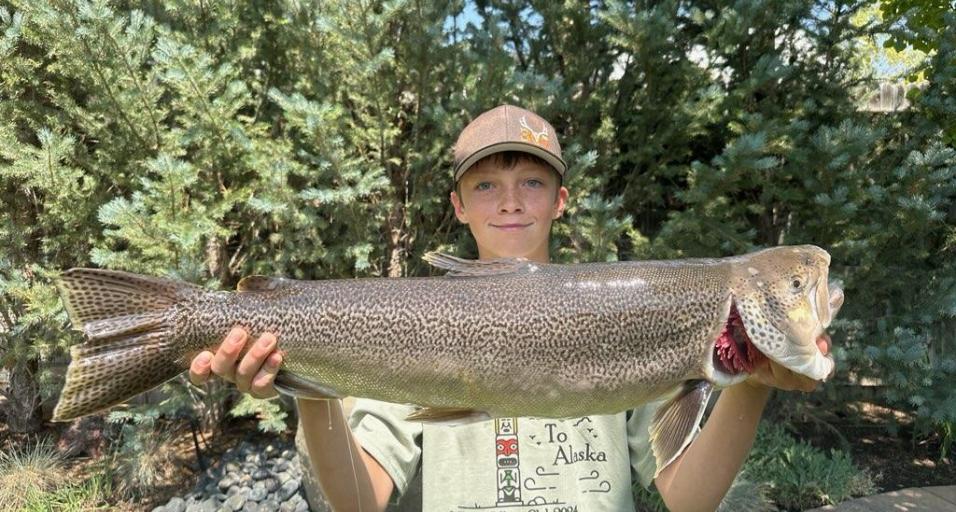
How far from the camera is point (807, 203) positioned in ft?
18.1

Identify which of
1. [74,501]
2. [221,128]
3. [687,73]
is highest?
[687,73]

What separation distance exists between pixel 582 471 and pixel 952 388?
4103 mm

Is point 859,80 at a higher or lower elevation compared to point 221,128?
higher

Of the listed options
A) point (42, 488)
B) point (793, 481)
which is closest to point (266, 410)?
point (42, 488)

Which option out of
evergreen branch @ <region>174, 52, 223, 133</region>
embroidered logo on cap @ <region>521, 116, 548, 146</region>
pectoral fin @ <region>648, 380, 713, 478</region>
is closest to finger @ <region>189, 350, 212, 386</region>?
pectoral fin @ <region>648, 380, 713, 478</region>

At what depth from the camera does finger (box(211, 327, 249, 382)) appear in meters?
2.35

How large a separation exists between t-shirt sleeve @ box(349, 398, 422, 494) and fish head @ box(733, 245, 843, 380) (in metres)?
1.53

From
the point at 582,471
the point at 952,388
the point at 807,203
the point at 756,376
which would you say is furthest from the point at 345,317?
the point at 952,388

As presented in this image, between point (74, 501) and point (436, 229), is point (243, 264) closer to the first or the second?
point (436, 229)

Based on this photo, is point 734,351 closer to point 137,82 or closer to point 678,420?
point 678,420

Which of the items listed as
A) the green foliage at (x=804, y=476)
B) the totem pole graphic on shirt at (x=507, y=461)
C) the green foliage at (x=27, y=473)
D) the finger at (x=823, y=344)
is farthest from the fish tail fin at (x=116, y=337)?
the green foliage at (x=804, y=476)

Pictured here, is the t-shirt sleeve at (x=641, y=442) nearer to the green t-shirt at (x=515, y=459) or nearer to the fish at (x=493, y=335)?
the green t-shirt at (x=515, y=459)

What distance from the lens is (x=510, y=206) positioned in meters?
3.23

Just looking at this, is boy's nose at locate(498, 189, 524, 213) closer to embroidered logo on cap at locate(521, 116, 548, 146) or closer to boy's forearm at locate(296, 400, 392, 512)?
embroidered logo on cap at locate(521, 116, 548, 146)
